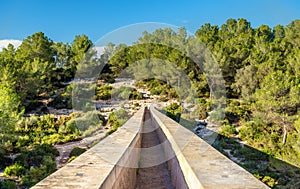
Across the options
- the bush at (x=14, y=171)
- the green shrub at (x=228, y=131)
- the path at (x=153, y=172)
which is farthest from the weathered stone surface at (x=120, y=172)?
the green shrub at (x=228, y=131)

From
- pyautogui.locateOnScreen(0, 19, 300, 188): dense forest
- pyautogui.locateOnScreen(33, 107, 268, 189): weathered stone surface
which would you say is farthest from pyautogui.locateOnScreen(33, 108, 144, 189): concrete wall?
pyautogui.locateOnScreen(0, 19, 300, 188): dense forest

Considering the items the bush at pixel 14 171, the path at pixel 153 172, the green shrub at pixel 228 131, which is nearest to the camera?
the path at pixel 153 172

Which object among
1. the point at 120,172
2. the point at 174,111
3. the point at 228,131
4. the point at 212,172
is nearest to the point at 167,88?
the point at 174,111

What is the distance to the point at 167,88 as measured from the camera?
27.5 metres

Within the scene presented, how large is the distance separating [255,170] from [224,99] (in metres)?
13.9

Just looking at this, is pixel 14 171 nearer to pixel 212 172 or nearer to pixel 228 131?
pixel 212 172

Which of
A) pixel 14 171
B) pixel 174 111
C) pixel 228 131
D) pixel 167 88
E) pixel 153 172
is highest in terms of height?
pixel 167 88

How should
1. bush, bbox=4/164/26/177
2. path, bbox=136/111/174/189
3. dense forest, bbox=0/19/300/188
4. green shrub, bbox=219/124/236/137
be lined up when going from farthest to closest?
green shrub, bbox=219/124/236/137, dense forest, bbox=0/19/300/188, bush, bbox=4/164/26/177, path, bbox=136/111/174/189

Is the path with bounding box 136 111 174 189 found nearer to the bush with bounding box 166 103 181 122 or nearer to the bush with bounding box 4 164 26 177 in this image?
the bush with bounding box 4 164 26 177

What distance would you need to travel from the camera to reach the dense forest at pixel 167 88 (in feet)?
45.1

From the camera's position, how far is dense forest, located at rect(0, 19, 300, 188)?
45.1ft

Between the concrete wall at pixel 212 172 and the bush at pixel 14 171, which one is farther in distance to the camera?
the bush at pixel 14 171

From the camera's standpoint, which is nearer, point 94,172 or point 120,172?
point 94,172

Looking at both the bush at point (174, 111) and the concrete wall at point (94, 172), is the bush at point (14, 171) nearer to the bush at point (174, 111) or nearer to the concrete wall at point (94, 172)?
the concrete wall at point (94, 172)
